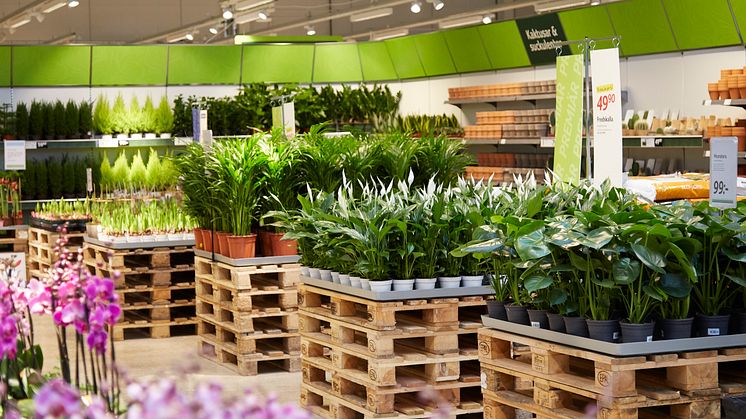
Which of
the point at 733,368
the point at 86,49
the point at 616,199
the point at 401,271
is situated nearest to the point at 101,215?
the point at 86,49

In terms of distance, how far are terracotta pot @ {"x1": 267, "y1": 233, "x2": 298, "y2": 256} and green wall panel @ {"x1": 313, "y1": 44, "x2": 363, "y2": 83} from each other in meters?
6.43

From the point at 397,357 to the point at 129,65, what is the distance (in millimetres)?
8354

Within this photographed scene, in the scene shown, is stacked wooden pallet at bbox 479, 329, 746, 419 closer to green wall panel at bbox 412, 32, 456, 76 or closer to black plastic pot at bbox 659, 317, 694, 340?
black plastic pot at bbox 659, 317, 694, 340

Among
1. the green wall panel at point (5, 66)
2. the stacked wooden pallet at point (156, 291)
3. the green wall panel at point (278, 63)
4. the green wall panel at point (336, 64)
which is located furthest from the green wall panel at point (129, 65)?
the stacked wooden pallet at point (156, 291)

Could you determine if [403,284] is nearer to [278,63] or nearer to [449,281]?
[449,281]

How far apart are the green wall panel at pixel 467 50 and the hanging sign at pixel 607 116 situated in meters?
6.62

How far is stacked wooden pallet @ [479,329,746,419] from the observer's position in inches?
142

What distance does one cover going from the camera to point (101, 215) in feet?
31.7

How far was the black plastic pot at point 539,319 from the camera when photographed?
3.96 meters

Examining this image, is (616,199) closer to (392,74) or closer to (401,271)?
(401,271)

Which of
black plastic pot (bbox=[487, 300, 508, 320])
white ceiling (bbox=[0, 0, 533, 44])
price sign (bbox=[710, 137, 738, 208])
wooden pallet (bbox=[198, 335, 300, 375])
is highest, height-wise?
white ceiling (bbox=[0, 0, 533, 44])

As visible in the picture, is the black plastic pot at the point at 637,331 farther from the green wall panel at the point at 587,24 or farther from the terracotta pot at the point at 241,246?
the green wall panel at the point at 587,24

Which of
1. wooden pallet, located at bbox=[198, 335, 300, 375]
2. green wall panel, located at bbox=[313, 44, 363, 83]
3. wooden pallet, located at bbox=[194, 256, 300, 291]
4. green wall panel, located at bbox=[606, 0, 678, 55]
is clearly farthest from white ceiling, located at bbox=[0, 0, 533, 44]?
wooden pallet, located at bbox=[194, 256, 300, 291]

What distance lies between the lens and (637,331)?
12.0 feet
